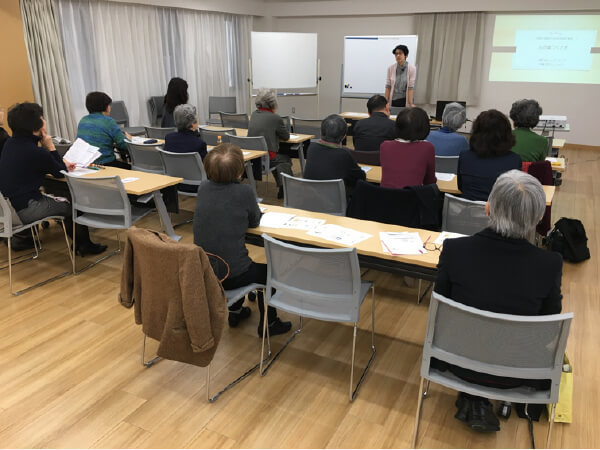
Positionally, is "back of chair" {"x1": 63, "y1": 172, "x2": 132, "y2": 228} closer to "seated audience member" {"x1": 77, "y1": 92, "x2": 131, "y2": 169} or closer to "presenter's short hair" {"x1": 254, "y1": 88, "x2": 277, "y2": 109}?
"seated audience member" {"x1": 77, "y1": 92, "x2": 131, "y2": 169}

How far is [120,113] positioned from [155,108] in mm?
845

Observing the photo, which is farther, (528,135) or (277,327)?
(528,135)

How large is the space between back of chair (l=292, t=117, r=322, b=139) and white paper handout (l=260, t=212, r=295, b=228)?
343 centimetres

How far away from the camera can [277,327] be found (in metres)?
3.02

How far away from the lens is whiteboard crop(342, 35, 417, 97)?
8.76 metres

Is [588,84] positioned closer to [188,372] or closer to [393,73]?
[393,73]

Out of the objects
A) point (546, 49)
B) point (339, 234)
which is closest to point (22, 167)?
point (339, 234)

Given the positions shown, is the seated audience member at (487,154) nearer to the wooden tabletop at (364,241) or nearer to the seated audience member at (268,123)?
the wooden tabletop at (364,241)

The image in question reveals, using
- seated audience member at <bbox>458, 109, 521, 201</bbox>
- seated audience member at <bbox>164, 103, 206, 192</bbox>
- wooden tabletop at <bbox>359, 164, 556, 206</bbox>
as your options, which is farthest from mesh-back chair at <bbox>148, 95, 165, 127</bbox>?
seated audience member at <bbox>458, 109, 521, 201</bbox>

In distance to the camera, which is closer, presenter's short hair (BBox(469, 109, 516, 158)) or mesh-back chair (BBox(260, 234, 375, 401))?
mesh-back chair (BBox(260, 234, 375, 401))

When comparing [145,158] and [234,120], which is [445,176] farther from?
[234,120]

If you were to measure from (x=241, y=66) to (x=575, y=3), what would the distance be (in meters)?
6.27

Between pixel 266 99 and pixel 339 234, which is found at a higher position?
pixel 266 99

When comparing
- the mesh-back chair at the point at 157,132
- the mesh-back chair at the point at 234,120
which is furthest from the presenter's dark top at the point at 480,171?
the mesh-back chair at the point at 234,120
